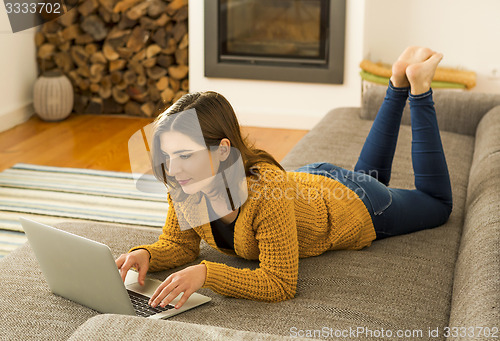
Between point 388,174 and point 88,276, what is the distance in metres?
1.03

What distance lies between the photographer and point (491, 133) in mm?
2311

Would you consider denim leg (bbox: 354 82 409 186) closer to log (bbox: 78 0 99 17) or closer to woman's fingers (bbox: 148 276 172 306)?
woman's fingers (bbox: 148 276 172 306)

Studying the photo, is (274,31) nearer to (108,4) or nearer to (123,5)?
(123,5)

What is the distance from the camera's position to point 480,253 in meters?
1.40

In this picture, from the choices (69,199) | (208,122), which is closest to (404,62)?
(208,122)

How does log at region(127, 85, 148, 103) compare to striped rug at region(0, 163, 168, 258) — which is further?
log at region(127, 85, 148, 103)

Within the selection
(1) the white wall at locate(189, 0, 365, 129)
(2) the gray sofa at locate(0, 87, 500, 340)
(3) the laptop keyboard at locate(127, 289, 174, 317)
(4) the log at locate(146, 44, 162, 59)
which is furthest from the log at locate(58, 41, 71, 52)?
(3) the laptop keyboard at locate(127, 289, 174, 317)

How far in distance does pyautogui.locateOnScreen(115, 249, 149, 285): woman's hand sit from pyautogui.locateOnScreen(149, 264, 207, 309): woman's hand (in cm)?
13

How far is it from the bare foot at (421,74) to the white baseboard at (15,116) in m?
2.98

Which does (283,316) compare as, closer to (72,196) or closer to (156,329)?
(156,329)

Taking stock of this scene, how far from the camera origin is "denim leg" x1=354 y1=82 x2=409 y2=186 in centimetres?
191

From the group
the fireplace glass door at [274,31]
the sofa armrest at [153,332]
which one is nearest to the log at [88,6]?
the fireplace glass door at [274,31]

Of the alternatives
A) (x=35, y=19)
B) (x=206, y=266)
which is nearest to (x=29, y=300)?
(x=206, y=266)

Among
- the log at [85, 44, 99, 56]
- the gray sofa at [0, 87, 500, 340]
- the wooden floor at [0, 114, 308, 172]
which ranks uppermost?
the log at [85, 44, 99, 56]
